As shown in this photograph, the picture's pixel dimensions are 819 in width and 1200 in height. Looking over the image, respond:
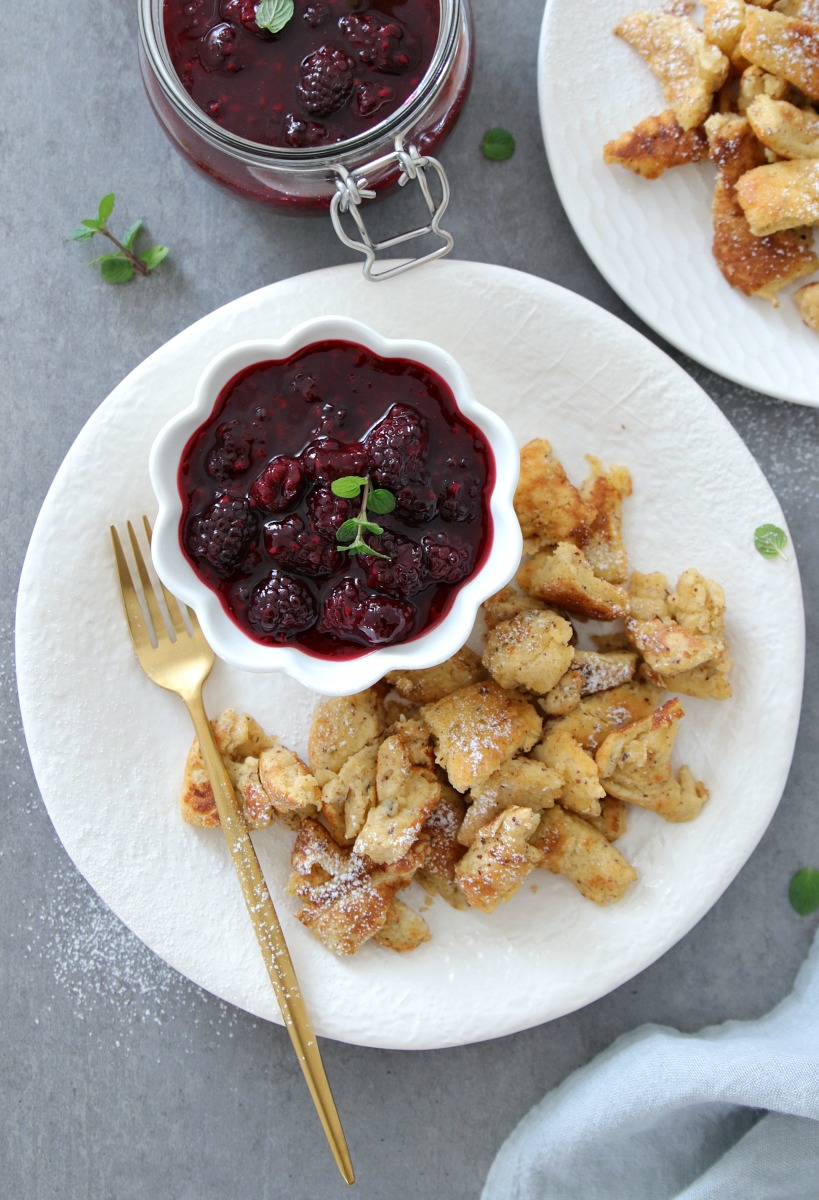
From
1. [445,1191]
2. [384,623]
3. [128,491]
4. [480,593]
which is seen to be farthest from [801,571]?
[445,1191]

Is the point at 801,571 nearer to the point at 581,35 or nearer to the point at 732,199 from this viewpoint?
the point at 732,199

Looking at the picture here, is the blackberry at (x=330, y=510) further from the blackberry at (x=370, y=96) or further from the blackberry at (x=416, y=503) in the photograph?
the blackberry at (x=370, y=96)

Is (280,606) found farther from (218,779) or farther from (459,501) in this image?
(218,779)

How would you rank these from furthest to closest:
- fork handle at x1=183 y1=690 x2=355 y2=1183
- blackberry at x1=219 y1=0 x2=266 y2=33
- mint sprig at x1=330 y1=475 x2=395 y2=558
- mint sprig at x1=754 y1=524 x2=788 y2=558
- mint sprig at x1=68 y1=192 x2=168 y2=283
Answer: mint sprig at x1=68 y1=192 x2=168 y2=283 < mint sprig at x1=754 y1=524 x2=788 y2=558 < fork handle at x1=183 y1=690 x2=355 y2=1183 < blackberry at x1=219 y1=0 x2=266 y2=33 < mint sprig at x1=330 y1=475 x2=395 y2=558

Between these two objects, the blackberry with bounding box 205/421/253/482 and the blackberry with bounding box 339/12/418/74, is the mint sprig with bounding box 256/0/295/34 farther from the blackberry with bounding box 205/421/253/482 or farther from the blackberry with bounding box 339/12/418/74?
the blackberry with bounding box 205/421/253/482

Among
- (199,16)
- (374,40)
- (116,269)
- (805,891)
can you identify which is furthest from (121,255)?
(805,891)

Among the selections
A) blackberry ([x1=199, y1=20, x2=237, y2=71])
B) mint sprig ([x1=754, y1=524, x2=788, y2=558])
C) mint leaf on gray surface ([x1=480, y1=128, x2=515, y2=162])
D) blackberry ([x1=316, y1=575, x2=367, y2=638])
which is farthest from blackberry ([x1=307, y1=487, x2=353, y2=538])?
mint leaf on gray surface ([x1=480, y1=128, x2=515, y2=162])
